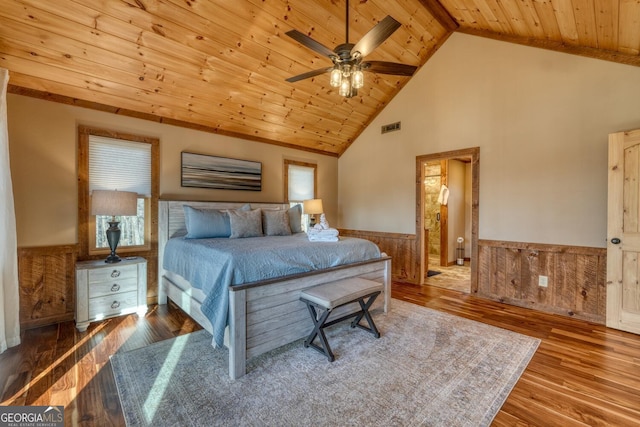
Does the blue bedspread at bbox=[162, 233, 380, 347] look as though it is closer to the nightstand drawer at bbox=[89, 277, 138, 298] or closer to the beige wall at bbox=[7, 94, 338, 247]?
the nightstand drawer at bbox=[89, 277, 138, 298]

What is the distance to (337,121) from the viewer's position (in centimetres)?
505

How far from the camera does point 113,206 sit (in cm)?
299

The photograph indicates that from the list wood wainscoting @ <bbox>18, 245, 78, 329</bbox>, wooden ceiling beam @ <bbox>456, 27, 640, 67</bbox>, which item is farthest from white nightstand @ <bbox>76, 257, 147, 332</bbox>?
wooden ceiling beam @ <bbox>456, 27, 640, 67</bbox>

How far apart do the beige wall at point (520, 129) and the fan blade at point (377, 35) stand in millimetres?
2583

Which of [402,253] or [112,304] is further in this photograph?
[402,253]

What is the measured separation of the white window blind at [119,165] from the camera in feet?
10.8

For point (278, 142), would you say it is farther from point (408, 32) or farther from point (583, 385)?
→ point (583, 385)

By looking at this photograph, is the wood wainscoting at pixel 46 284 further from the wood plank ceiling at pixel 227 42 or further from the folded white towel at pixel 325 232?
the folded white towel at pixel 325 232

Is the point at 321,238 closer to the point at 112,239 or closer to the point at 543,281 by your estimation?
the point at 112,239

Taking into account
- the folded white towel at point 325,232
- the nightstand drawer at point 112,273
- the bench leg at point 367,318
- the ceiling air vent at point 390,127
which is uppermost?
the ceiling air vent at point 390,127

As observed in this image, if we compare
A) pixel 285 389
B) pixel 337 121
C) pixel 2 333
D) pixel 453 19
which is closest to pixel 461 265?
pixel 337 121

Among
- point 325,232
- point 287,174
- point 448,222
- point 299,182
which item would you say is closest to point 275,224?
point 325,232

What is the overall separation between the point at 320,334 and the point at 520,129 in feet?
11.7

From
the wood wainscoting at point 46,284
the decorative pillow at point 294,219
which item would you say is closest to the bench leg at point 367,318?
the decorative pillow at point 294,219
